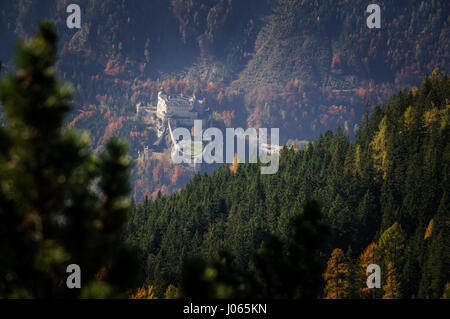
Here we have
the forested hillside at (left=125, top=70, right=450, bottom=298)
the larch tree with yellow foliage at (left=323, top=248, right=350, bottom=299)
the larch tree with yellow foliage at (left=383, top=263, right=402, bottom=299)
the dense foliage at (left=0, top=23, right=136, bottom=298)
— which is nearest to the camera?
the dense foliage at (left=0, top=23, right=136, bottom=298)

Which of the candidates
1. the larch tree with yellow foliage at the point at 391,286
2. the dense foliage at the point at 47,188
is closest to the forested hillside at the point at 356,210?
the larch tree with yellow foliage at the point at 391,286

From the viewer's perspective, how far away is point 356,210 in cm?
6069

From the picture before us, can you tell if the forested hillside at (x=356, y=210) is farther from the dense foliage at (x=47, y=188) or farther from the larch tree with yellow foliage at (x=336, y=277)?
the dense foliage at (x=47, y=188)

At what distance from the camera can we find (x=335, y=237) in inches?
2303

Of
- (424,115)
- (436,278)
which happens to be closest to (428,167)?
(424,115)

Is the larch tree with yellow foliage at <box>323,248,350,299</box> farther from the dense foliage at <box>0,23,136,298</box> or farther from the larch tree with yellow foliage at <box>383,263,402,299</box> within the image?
the dense foliage at <box>0,23,136,298</box>

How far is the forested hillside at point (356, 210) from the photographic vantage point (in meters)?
47.7

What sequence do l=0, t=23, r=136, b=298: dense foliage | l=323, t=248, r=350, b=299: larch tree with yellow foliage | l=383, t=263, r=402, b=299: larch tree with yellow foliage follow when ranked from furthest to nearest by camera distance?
l=383, t=263, r=402, b=299: larch tree with yellow foliage
l=323, t=248, r=350, b=299: larch tree with yellow foliage
l=0, t=23, r=136, b=298: dense foliage

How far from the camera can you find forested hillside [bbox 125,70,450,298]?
4766 centimetres

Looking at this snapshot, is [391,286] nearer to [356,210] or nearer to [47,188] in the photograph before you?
[356,210]

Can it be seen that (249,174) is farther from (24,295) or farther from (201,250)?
(24,295)

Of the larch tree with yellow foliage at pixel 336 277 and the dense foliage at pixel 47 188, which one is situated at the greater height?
Answer: the dense foliage at pixel 47 188

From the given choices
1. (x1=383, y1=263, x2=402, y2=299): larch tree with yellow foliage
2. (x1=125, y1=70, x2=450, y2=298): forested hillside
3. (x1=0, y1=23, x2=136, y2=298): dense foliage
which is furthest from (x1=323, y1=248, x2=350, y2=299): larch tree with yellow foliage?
(x1=0, y1=23, x2=136, y2=298): dense foliage
